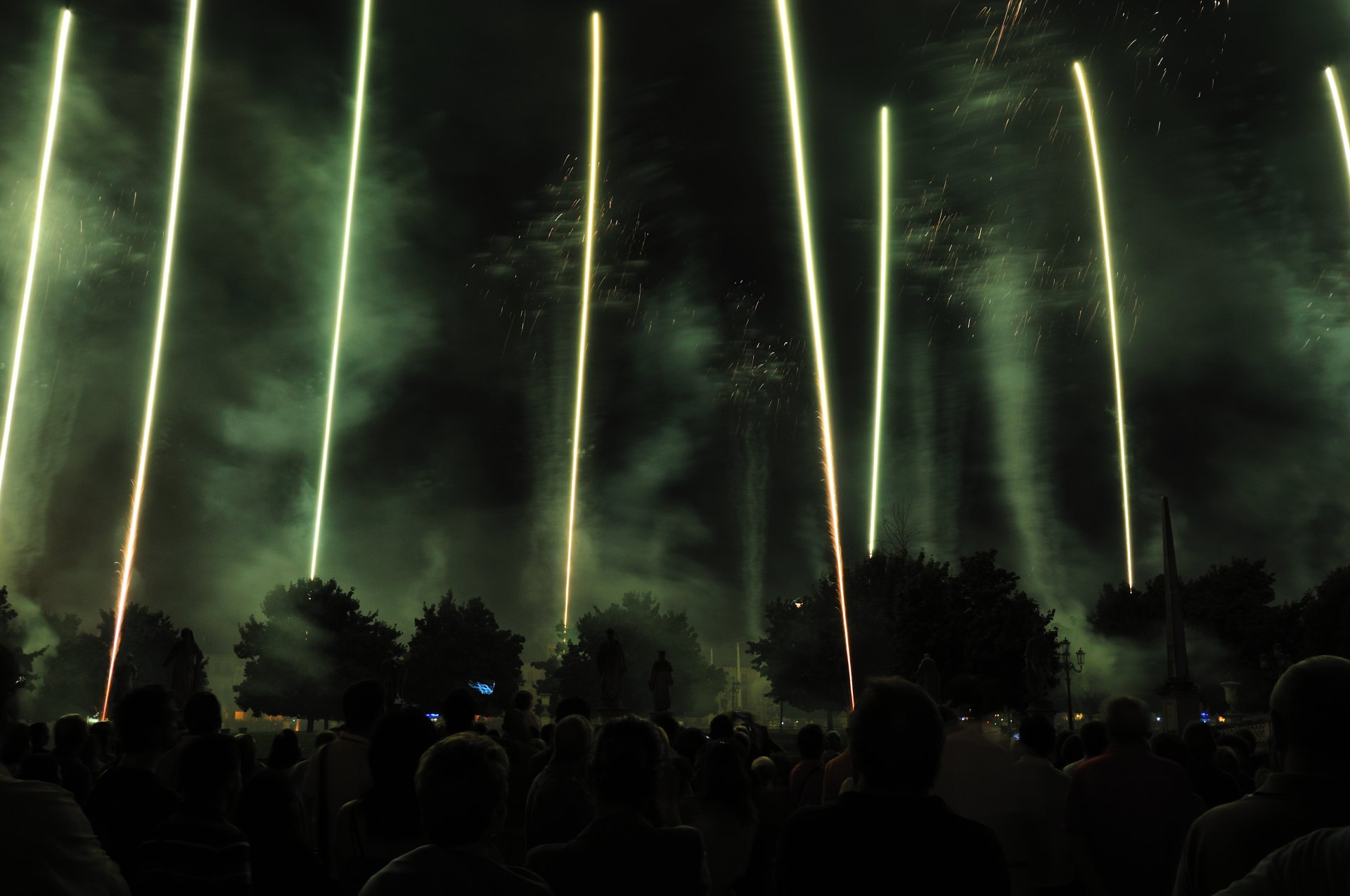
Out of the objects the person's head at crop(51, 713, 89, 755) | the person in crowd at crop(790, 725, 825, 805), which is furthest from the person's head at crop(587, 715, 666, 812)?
the person's head at crop(51, 713, 89, 755)

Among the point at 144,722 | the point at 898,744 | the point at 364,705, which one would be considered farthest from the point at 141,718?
the point at 898,744

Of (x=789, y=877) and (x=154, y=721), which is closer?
(x=789, y=877)

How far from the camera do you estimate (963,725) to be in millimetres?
7137

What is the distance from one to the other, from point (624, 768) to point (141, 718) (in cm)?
291

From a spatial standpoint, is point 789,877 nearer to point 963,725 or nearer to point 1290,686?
point 1290,686

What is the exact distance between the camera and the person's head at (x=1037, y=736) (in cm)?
780

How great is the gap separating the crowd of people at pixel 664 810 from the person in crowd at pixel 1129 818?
1 centimetres

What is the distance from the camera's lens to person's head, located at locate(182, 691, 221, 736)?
734 cm

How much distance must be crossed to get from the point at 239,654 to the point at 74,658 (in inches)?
1035

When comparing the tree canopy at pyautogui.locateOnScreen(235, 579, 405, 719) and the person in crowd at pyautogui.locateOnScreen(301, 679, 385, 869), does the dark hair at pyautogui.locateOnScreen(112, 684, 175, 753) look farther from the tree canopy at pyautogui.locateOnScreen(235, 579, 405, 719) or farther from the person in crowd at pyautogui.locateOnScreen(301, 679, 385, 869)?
the tree canopy at pyautogui.locateOnScreen(235, 579, 405, 719)

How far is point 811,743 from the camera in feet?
30.1

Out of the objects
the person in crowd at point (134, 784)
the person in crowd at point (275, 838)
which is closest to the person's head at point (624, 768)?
the person in crowd at point (275, 838)

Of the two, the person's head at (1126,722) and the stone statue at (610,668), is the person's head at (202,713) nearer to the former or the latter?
the person's head at (1126,722)

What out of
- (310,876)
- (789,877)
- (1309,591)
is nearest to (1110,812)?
(789,877)
